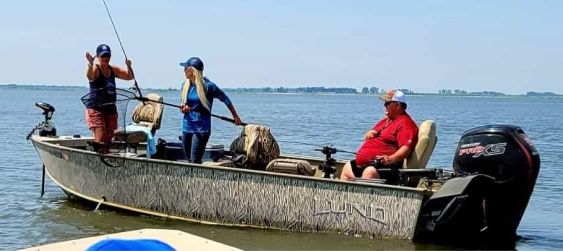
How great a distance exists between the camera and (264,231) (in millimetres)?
8586

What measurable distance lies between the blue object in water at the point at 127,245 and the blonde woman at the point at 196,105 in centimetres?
584

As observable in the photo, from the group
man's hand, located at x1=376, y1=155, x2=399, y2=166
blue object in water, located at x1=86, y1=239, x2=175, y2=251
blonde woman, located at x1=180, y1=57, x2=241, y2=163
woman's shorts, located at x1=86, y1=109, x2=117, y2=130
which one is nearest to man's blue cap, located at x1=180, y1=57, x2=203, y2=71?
blonde woman, located at x1=180, y1=57, x2=241, y2=163

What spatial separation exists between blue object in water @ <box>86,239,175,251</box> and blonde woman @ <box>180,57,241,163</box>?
19.2ft

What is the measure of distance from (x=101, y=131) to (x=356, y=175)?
3.39 m

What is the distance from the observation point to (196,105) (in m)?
9.34

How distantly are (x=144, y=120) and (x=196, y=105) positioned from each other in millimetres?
2380

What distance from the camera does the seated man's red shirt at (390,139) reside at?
27.2ft

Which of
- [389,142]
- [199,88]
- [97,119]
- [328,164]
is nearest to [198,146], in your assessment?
[199,88]

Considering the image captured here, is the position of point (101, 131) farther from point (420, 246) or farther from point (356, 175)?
point (420, 246)

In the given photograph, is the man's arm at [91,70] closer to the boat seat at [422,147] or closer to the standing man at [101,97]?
the standing man at [101,97]

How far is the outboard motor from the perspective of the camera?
7621 mm

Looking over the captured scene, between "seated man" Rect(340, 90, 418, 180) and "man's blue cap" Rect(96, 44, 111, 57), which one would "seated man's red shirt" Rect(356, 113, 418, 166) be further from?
"man's blue cap" Rect(96, 44, 111, 57)

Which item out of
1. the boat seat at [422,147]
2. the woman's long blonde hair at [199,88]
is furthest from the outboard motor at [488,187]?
the woman's long blonde hair at [199,88]

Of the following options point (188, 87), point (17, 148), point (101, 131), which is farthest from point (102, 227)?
point (17, 148)
